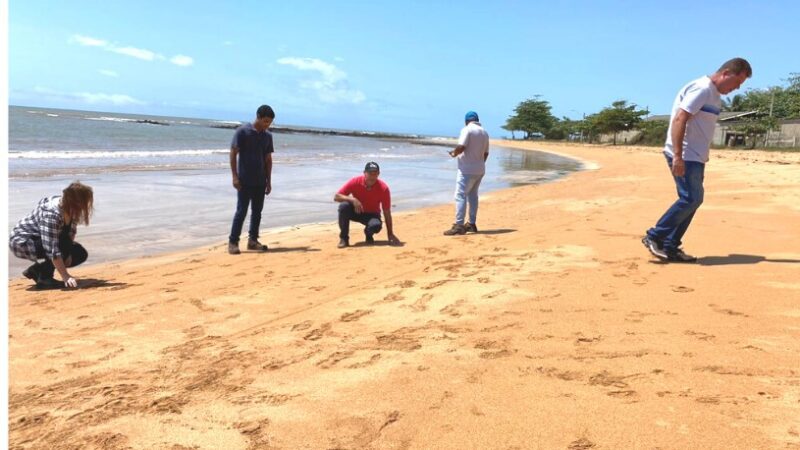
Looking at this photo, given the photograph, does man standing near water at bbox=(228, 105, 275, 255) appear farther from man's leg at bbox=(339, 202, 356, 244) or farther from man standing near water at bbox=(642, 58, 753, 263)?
man standing near water at bbox=(642, 58, 753, 263)

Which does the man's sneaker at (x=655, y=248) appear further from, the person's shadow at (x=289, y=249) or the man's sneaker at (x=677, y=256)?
the person's shadow at (x=289, y=249)

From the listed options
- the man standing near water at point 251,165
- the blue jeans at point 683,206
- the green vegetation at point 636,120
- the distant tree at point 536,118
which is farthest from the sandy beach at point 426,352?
the distant tree at point 536,118

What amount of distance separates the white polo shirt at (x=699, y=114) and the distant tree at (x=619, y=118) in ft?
192

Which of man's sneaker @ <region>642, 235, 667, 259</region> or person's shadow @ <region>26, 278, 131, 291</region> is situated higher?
man's sneaker @ <region>642, 235, 667, 259</region>

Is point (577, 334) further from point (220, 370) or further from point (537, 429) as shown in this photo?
point (220, 370)

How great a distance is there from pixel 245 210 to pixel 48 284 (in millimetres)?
2162

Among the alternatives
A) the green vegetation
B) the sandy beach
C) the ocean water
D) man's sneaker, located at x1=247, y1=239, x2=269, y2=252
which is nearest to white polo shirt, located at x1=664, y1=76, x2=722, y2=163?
the sandy beach

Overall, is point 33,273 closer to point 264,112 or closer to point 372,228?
point 264,112

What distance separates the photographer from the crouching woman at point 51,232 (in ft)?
15.6

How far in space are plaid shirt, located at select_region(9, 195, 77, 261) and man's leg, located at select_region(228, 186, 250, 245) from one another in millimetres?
1783

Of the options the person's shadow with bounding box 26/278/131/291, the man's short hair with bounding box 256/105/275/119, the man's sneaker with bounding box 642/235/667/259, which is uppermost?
the man's short hair with bounding box 256/105/275/119

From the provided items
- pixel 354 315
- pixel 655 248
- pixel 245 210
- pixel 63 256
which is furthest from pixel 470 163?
pixel 63 256

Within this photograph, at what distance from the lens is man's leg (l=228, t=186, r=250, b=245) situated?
20.7ft

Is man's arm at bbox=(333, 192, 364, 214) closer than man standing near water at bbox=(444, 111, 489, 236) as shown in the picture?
Yes
